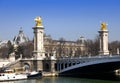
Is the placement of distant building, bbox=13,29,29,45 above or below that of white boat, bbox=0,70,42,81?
above

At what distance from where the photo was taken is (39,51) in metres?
49.9

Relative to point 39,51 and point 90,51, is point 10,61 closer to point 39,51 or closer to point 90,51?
point 39,51

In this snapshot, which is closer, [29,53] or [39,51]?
[39,51]

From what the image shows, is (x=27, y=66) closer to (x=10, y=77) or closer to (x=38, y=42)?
(x=38, y=42)

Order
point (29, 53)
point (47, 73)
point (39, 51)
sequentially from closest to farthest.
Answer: point (47, 73) → point (39, 51) → point (29, 53)

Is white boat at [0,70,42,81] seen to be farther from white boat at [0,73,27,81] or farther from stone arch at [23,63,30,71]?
stone arch at [23,63,30,71]

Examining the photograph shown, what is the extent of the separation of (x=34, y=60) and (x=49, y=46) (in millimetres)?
25596

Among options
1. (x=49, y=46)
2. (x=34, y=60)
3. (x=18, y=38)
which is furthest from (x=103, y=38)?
(x=18, y=38)

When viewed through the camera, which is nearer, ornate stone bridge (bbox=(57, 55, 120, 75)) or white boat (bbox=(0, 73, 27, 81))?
white boat (bbox=(0, 73, 27, 81))

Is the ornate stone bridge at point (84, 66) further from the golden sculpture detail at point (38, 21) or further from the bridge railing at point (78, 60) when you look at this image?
the golden sculpture detail at point (38, 21)

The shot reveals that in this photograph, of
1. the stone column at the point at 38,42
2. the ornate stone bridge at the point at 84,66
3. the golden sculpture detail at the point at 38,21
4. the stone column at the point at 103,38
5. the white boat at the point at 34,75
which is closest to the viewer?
the ornate stone bridge at the point at 84,66

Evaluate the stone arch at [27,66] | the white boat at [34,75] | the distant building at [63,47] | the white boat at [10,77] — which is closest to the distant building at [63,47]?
the distant building at [63,47]

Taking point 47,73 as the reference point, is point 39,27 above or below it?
above

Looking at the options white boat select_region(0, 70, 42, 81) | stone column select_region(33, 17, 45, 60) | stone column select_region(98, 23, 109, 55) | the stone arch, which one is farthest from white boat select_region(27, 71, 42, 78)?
stone column select_region(98, 23, 109, 55)
